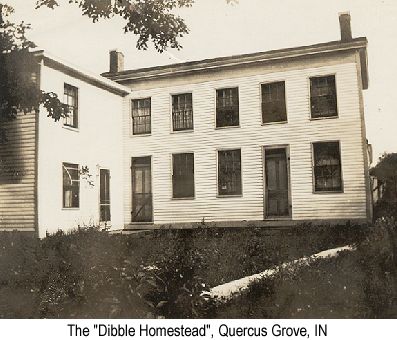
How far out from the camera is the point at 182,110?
1072cm

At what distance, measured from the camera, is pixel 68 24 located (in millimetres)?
5551

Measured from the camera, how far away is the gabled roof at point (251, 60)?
30.0 ft

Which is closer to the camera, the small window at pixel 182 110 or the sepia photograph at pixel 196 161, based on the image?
the sepia photograph at pixel 196 161

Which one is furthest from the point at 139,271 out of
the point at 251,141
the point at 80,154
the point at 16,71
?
the point at 251,141

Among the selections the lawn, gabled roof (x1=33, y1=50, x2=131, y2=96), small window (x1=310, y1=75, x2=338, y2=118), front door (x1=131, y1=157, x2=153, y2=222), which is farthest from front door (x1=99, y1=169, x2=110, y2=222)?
small window (x1=310, y1=75, x2=338, y2=118)

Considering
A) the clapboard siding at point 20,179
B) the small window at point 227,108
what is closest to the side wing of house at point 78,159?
the clapboard siding at point 20,179

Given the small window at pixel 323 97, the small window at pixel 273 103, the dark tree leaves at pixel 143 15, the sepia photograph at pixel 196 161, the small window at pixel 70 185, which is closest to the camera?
the sepia photograph at pixel 196 161

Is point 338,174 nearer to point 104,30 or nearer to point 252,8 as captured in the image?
point 252,8

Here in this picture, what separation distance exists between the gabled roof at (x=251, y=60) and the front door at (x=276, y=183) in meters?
2.34

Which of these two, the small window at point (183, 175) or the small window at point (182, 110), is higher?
the small window at point (182, 110)

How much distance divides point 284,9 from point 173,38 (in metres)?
1.49

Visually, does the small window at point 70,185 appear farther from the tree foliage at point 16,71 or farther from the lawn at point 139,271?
the tree foliage at point 16,71

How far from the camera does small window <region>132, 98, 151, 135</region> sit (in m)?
10.4
